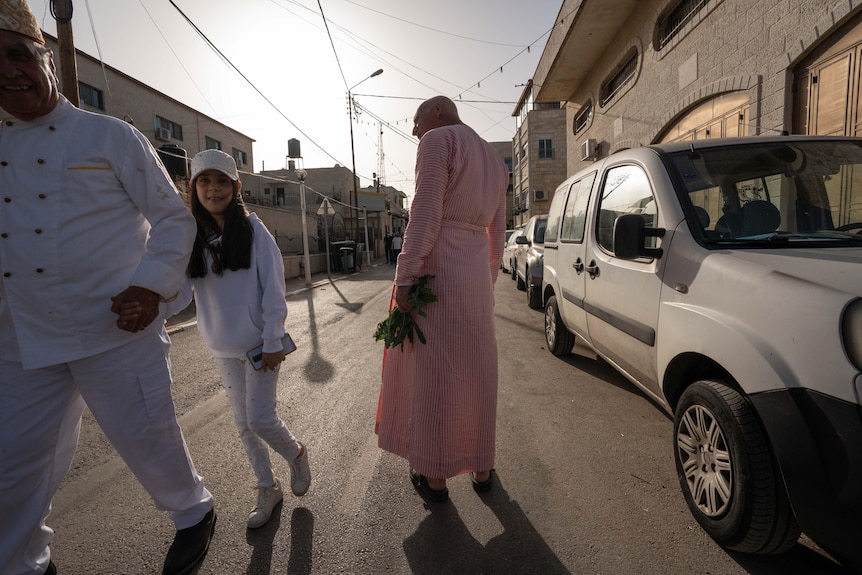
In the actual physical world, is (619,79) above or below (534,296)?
above

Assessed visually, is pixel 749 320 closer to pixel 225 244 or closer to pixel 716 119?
pixel 225 244

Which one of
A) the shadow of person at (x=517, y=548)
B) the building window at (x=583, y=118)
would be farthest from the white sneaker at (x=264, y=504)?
the building window at (x=583, y=118)

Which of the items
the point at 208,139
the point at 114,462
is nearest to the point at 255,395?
the point at 114,462

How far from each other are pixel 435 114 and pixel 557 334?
127 inches

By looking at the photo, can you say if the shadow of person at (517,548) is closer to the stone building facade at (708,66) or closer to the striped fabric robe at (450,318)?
the striped fabric robe at (450,318)

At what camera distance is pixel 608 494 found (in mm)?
2328

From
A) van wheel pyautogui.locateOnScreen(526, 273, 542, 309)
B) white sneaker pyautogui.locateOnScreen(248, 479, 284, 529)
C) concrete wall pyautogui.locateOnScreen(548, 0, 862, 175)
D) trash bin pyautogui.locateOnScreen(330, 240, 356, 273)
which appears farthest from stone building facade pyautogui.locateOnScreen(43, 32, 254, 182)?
Result: white sneaker pyautogui.locateOnScreen(248, 479, 284, 529)

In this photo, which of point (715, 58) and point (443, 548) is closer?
point (443, 548)

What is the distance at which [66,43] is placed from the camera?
20.6ft

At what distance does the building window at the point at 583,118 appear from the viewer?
1488 cm

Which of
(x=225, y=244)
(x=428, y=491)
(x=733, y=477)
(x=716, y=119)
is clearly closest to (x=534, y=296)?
(x=716, y=119)

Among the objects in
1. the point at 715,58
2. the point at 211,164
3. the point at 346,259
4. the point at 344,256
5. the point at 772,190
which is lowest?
the point at 346,259

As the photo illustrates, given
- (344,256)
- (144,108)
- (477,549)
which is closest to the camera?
(477,549)

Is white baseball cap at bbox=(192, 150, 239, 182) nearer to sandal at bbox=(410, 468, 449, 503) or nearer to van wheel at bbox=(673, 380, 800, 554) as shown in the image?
sandal at bbox=(410, 468, 449, 503)
